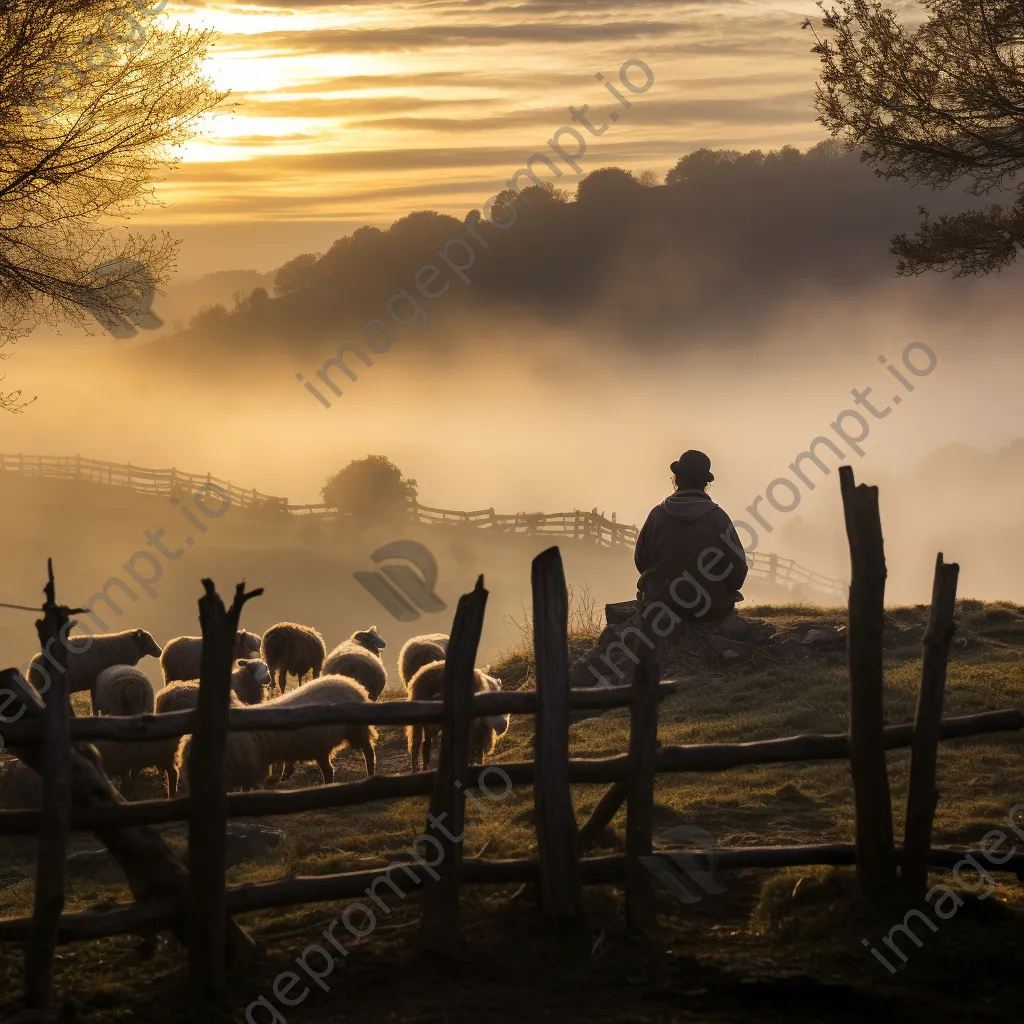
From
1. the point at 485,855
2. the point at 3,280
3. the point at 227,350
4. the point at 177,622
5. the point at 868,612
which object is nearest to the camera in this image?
the point at 868,612

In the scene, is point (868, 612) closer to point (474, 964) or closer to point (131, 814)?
point (474, 964)

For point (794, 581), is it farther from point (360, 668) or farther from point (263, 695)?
point (263, 695)

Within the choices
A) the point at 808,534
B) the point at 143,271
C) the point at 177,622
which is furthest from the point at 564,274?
the point at 143,271

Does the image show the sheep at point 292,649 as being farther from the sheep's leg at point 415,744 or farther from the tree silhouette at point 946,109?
the tree silhouette at point 946,109

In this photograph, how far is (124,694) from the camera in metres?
12.5

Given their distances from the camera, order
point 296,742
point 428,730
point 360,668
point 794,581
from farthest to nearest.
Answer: point 794,581 → point 360,668 → point 428,730 → point 296,742

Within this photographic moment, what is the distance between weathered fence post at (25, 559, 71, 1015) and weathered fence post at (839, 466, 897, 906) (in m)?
4.24

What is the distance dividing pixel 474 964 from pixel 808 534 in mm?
140819

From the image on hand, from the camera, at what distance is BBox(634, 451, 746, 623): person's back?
14.4 metres

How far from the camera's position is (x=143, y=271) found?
17719 millimetres

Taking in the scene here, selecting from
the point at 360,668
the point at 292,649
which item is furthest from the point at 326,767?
the point at 292,649

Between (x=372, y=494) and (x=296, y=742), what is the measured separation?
50.3m

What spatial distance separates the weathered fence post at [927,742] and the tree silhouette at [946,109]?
31.1 ft

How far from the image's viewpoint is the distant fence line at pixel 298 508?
56.9 m
